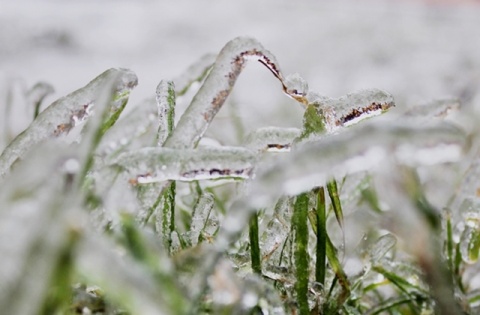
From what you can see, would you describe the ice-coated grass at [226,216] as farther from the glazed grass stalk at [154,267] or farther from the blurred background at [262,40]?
the blurred background at [262,40]

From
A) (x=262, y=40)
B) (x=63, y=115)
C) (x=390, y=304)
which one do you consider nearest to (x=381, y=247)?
(x=390, y=304)

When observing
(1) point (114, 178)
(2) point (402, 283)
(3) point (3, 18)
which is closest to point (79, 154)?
(1) point (114, 178)

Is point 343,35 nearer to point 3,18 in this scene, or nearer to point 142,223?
point 3,18

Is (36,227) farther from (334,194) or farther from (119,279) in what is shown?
(334,194)

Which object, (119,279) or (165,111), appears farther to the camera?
(165,111)

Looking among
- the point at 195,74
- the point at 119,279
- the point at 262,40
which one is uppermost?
the point at 262,40

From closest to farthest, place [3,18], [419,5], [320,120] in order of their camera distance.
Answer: [320,120]
[3,18]
[419,5]
